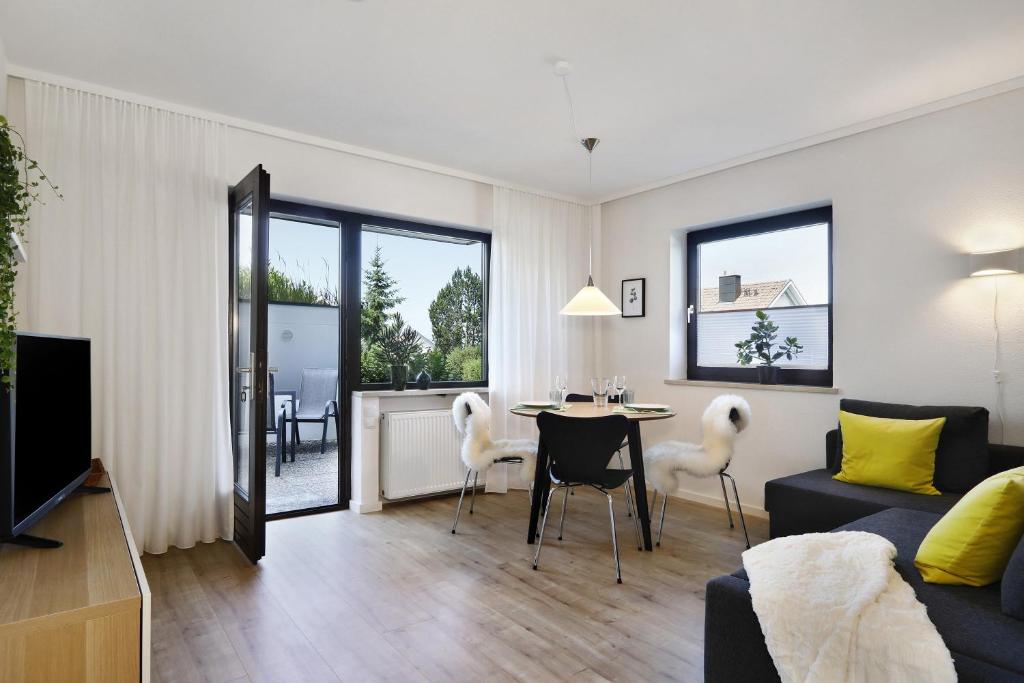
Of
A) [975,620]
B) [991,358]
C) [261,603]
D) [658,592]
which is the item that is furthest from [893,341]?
[261,603]

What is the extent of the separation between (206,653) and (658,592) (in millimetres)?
2044

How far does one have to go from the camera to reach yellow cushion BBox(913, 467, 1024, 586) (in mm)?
1784

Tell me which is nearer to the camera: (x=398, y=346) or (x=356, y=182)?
(x=356, y=182)

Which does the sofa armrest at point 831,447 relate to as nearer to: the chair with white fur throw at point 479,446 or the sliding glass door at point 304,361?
the chair with white fur throw at point 479,446

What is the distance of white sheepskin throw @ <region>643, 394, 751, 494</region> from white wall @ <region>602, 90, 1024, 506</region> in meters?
0.84

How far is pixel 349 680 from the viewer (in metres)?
2.15

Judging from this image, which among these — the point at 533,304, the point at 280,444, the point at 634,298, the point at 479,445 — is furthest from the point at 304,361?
the point at 634,298

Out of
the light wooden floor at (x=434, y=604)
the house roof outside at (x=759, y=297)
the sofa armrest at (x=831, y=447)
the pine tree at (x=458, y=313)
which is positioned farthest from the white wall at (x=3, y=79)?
the sofa armrest at (x=831, y=447)

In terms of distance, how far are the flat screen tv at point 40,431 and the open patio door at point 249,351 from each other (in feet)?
3.01

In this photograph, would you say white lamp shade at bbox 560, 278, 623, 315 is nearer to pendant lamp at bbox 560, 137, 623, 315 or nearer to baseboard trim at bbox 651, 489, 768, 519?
pendant lamp at bbox 560, 137, 623, 315

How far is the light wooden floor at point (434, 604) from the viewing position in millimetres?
2248

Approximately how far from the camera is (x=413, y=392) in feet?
15.1

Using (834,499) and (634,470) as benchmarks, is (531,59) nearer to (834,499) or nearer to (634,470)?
(634,470)

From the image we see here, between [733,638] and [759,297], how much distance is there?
335 cm
